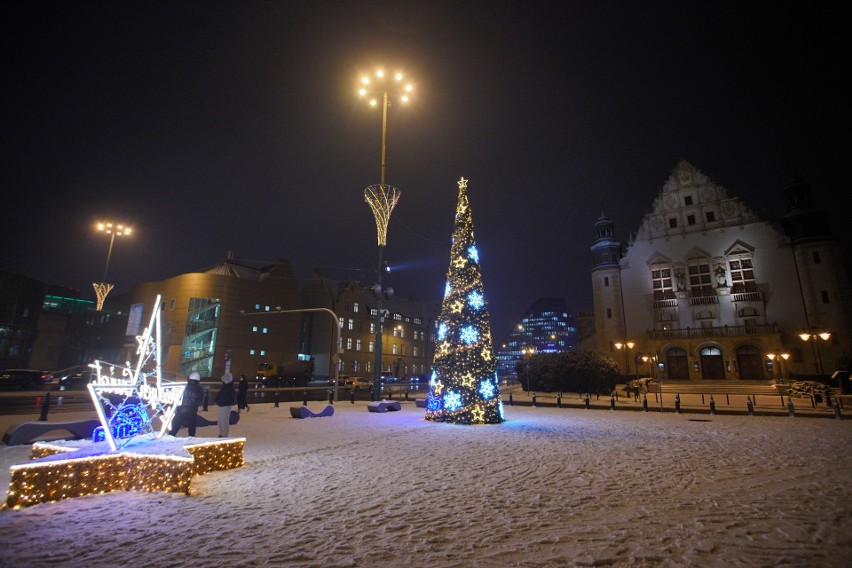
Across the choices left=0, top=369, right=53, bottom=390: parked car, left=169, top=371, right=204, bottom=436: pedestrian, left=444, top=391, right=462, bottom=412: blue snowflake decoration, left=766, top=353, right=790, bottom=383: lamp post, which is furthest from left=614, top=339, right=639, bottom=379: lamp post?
left=0, top=369, right=53, bottom=390: parked car

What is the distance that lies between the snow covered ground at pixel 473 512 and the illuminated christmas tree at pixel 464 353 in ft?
15.0

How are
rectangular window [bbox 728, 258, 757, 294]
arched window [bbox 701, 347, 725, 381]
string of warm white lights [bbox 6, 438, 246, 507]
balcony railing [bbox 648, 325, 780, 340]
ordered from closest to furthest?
string of warm white lights [bbox 6, 438, 246, 507] → balcony railing [bbox 648, 325, 780, 340] → arched window [bbox 701, 347, 725, 381] → rectangular window [bbox 728, 258, 757, 294]

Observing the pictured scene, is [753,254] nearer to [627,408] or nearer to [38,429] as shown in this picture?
[627,408]

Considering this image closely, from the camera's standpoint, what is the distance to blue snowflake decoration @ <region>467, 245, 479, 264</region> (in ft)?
53.3

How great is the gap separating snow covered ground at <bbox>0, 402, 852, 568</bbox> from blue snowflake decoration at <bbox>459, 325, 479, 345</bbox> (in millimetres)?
5221

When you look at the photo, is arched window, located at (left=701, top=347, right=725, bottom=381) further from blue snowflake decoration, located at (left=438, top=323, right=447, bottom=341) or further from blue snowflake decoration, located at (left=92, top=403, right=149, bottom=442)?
blue snowflake decoration, located at (left=92, top=403, right=149, bottom=442)

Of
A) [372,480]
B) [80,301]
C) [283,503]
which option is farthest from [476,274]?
[80,301]

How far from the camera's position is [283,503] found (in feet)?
19.4

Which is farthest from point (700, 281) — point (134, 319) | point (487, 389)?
point (134, 319)

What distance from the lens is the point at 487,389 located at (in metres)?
15.2

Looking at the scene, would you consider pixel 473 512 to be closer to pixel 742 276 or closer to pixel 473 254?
pixel 473 254

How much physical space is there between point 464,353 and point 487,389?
5.34 feet

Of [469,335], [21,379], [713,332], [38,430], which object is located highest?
[713,332]

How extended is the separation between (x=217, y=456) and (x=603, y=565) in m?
7.02
